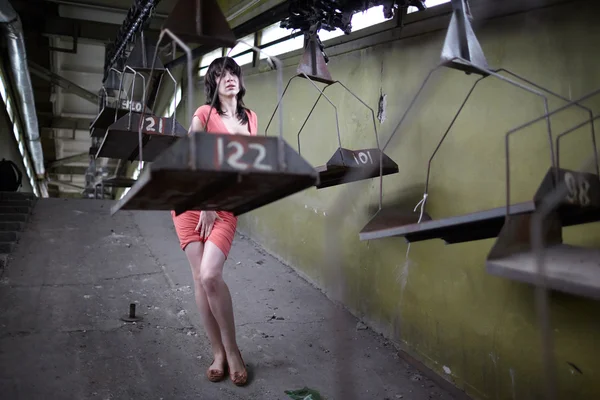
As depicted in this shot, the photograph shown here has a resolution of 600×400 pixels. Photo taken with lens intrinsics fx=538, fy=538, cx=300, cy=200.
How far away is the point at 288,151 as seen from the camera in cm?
150

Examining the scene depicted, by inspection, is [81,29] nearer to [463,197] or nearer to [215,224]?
[215,224]

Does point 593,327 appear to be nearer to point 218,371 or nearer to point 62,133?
point 218,371

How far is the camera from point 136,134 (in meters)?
3.15

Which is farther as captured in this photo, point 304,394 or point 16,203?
point 16,203

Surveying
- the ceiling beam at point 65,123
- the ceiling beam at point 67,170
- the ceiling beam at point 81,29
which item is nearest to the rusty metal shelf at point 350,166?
the ceiling beam at point 81,29

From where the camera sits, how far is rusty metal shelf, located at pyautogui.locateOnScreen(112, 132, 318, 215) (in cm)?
139

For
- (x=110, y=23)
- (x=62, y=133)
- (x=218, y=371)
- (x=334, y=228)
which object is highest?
Result: (x=110, y=23)

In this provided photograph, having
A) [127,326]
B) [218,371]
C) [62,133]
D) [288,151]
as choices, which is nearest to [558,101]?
[288,151]

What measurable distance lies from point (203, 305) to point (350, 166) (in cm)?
91

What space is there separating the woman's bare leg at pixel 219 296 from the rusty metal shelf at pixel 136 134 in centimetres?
109

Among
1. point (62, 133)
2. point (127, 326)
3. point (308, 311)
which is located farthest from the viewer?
point (62, 133)

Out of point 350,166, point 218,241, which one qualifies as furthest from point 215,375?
point 350,166

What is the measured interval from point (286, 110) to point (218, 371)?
252 cm

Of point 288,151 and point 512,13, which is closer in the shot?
point 288,151
